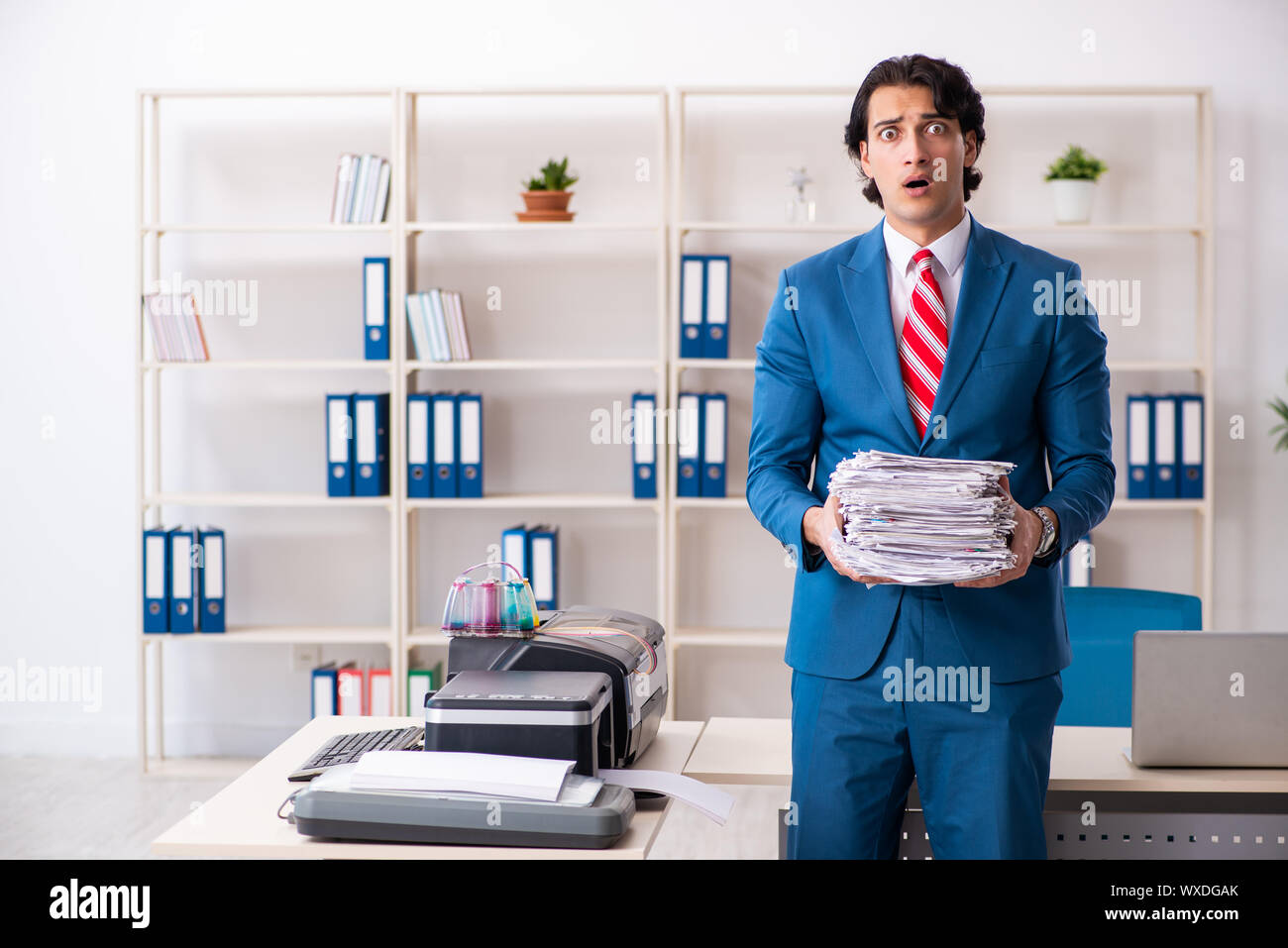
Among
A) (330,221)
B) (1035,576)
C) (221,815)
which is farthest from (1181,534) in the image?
(221,815)

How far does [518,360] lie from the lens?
3.85 metres

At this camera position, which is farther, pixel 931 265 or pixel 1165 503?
pixel 1165 503

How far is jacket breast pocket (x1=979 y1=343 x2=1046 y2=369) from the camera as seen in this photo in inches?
59.3

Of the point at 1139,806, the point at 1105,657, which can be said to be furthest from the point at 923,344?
the point at 1105,657

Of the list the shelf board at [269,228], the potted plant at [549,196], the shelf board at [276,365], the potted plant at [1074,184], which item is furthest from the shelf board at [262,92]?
the potted plant at [1074,184]

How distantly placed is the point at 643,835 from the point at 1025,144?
3167mm

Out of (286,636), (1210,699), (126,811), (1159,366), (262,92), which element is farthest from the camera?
(286,636)

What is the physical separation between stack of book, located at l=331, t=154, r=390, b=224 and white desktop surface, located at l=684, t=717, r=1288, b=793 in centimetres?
244

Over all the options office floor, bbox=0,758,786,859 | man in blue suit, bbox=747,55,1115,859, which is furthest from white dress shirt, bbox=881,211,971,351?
office floor, bbox=0,758,786,859

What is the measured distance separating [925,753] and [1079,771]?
0.39 meters

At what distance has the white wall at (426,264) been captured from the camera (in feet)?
12.6

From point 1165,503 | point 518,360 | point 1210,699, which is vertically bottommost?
point 1210,699

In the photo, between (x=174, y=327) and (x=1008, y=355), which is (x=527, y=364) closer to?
(x=174, y=327)

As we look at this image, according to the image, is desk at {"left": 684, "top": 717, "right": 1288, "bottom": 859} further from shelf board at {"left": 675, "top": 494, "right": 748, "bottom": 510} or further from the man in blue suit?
shelf board at {"left": 675, "top": 494, "right": 748, "bottom": 510}
